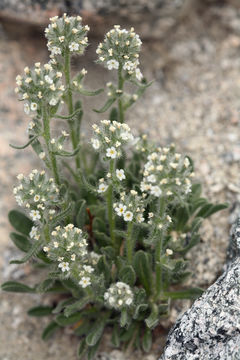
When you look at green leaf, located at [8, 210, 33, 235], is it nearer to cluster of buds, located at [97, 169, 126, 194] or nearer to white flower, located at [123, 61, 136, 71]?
cluster of buds, located at [97, 169, 126, 194]

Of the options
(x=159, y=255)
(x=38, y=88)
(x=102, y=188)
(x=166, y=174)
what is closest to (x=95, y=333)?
(x=159, y=255)

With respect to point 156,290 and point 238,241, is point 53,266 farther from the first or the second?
point 238,241

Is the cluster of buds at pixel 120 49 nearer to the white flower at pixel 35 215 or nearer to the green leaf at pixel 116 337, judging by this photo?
the white flower at pixel 35 215

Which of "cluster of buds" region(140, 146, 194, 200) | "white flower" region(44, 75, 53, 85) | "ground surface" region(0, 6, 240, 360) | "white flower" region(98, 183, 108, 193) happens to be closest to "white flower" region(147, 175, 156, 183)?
"cluster of buds" region(140, 146, 194, 200)

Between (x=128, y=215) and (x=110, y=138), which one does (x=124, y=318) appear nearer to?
(x=128, y=215)

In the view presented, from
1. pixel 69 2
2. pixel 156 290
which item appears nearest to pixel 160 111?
pixel 69 2

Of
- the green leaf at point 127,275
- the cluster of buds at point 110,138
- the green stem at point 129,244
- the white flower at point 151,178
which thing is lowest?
the green leaf at point 127,275

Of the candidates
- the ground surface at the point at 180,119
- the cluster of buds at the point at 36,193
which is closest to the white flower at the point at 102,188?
the cluster of buds at the point at 36,193
